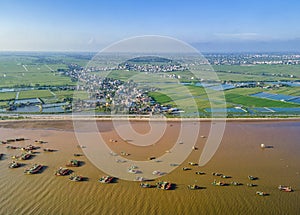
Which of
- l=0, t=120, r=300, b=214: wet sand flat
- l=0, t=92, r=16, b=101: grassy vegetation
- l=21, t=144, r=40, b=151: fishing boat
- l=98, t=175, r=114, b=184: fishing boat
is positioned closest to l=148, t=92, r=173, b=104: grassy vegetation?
l=0, t=120, r=300, b=214: wet sand flat

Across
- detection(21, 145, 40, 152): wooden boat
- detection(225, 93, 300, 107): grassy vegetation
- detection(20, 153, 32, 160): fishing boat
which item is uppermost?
detection(225, 93, 300, 107): grassy vegetation

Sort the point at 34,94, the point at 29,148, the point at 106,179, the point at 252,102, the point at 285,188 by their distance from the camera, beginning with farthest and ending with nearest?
the point at 34,94 < the point at 252,102 < the point at 29,148 < the point at 106,179 < the point at 285,188

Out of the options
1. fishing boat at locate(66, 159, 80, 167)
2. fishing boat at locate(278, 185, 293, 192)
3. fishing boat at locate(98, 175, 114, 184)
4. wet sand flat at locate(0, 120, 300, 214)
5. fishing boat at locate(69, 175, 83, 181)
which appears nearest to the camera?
wet sand flat at locate(0, 120, 300, 214)

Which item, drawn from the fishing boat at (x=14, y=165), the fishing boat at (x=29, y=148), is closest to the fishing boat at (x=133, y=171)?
the fishing boat at (x=14, y=165)

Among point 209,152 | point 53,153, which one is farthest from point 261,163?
point 53,153

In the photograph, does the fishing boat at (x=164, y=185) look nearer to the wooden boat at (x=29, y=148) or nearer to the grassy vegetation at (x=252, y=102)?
the wooden boat at (x=29, y=148)

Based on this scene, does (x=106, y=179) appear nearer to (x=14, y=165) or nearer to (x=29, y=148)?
(x=14, y=165)

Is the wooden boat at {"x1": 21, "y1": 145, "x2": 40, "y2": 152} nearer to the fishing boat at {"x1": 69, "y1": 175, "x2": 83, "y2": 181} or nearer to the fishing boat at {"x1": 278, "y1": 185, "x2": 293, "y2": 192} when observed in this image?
the fishing boat at {"x1": 69, "y1": 175, "x2": 83, "y2": 181}

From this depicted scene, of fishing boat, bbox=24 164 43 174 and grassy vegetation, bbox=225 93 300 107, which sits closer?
fishing boat, bbox=24 164 43 174

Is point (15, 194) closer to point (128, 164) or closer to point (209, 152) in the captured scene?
point (128, 164)

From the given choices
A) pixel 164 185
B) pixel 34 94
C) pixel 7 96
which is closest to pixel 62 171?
pixel 164 185

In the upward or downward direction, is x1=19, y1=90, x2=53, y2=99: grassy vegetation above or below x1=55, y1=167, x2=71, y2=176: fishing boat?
above
